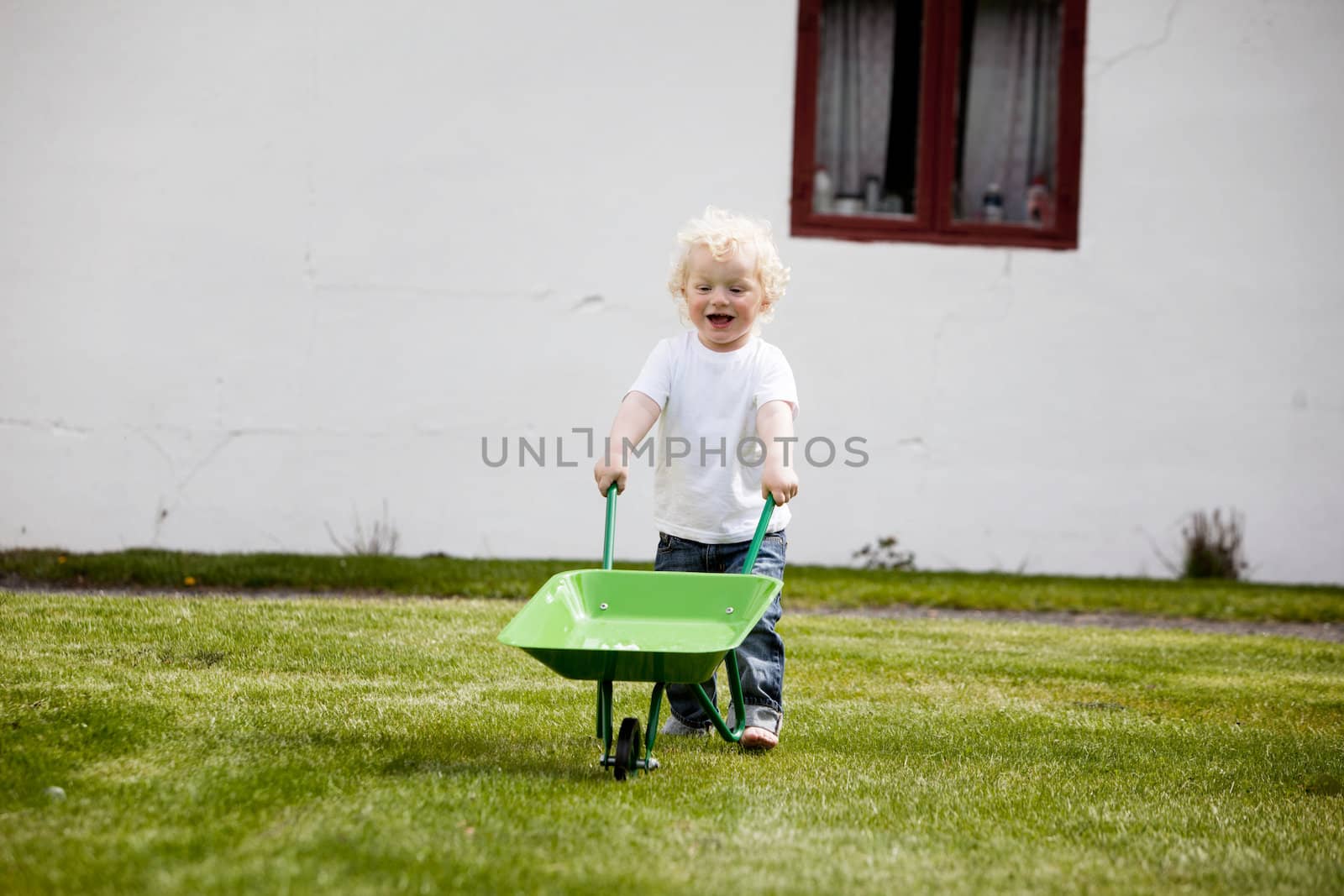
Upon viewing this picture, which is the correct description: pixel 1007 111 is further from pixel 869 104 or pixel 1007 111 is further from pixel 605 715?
pixel 605 715

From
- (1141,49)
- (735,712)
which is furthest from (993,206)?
(735,712)

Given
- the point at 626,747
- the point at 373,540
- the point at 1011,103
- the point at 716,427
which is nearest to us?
the point at 626,747

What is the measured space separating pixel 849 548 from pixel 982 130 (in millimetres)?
2607

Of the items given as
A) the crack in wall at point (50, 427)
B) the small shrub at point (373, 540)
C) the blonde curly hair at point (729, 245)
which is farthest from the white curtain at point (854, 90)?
the blonde curly hair at point (729, 245)

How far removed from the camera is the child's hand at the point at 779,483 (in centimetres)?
344

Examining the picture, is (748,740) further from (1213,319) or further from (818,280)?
(1213,319)

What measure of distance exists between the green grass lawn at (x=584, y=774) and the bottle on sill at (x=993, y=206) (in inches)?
151

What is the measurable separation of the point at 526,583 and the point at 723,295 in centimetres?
321

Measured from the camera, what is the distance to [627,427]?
3684mm

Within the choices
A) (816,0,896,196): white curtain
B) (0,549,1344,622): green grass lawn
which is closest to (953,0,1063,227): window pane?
(816,0,896,196): white curtain

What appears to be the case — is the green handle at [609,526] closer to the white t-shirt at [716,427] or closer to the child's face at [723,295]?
the white t-shirt at [716,427]

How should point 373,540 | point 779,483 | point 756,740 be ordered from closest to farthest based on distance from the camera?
point 779,483 < point 756,740 < point 373,540

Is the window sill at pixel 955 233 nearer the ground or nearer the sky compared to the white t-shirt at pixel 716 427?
nearer the sky

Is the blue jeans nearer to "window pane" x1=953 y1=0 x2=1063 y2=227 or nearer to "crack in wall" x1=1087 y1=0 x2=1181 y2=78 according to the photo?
"window pane" x1=953 y1=0 x2=1063 y2=227
